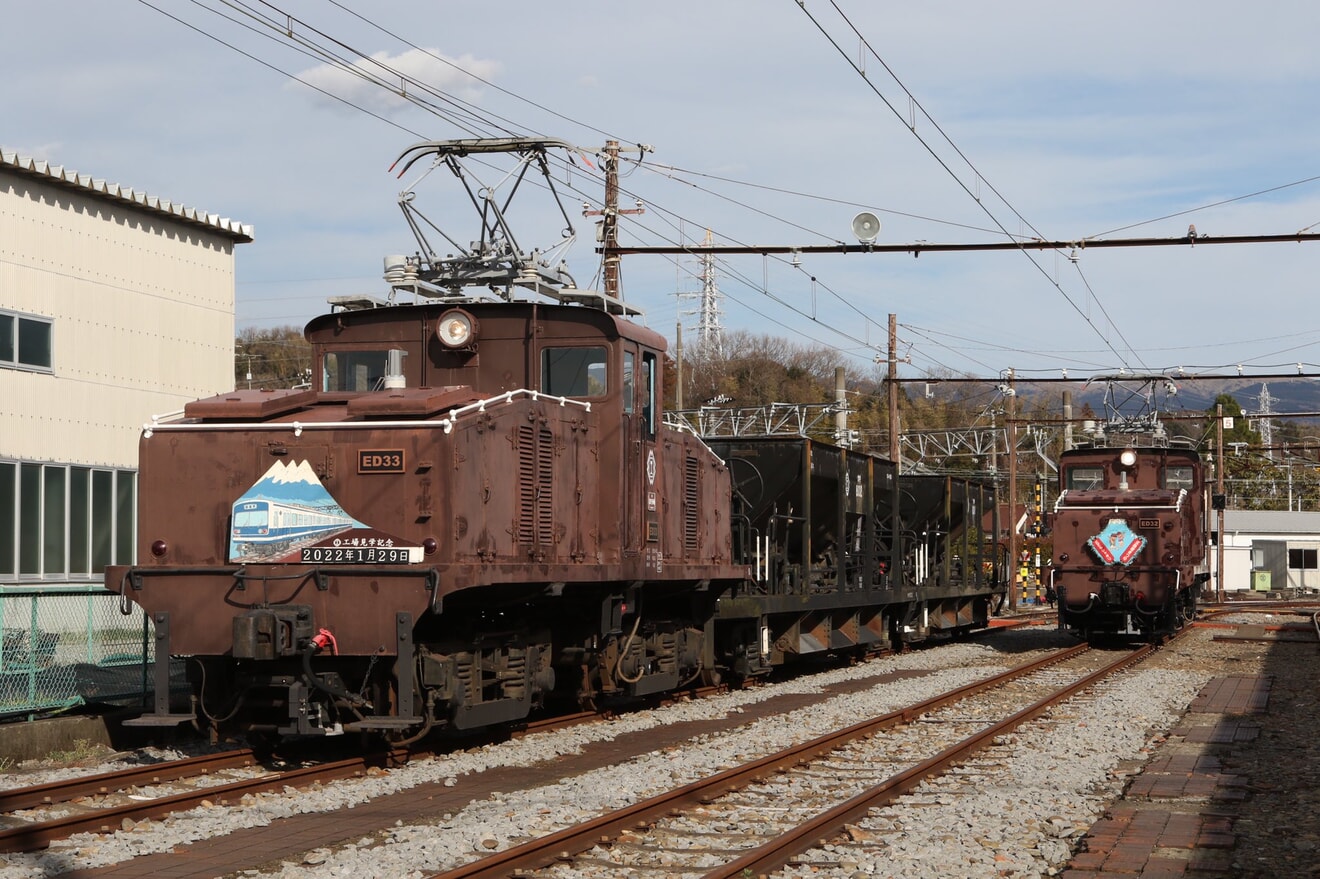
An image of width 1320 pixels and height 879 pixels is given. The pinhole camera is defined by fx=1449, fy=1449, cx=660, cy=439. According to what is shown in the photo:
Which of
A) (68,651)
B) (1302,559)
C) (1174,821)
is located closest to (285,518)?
(68,651)

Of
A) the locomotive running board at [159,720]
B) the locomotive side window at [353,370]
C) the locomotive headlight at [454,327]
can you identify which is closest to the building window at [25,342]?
the locomotive side window at [353,370]

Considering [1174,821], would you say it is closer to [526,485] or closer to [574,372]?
[526,485]

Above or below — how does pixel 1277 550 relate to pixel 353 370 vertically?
below

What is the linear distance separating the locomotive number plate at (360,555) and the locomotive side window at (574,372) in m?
2.47

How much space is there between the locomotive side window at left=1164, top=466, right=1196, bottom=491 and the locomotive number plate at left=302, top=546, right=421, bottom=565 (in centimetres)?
2085

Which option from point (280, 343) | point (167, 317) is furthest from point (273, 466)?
point (280, 343)

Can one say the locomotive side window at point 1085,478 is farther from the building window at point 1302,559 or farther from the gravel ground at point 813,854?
the building window at point 1302,559

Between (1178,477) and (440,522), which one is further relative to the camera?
(1178,477)

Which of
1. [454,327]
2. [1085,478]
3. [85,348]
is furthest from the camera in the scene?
[1085,478]

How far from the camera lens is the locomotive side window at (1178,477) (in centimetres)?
2786

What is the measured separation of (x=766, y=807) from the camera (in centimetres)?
946

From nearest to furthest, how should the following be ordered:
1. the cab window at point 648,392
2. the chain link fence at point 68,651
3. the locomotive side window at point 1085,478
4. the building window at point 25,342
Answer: the chain link fence at point 68,651
the cab window at point 648,392
the building window at point 25,342
the locomotive side window at point 1085,478

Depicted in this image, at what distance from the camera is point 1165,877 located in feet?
24.5

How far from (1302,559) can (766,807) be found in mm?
73961
